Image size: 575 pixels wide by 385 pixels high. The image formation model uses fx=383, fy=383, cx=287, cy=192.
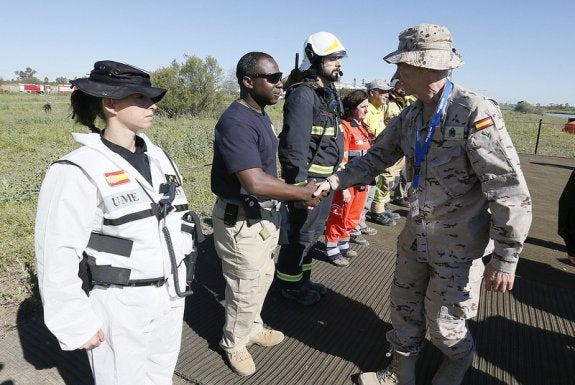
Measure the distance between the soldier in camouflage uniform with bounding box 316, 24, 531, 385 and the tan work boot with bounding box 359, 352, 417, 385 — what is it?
1 cm

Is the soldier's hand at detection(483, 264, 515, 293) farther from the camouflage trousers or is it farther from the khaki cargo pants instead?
the khaki cargo pants

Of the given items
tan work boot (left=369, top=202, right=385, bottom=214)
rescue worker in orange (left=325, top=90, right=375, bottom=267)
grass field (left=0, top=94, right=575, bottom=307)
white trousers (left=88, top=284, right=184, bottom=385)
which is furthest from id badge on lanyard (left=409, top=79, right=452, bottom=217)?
tan work boot (left=369, top=202, right=385, bottom=214)

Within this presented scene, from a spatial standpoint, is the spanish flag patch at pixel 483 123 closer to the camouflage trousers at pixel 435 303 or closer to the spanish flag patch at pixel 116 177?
the camouflage trousers at pixel 435 303

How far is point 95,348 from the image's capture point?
1655mm

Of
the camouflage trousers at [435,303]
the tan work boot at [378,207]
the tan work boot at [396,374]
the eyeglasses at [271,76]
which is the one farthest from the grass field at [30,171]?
the tan work boot at [378,207]

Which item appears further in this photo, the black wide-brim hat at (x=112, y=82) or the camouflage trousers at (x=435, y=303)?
the camouflage trousers at (x=435, y=303)

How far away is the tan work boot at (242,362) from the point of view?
8.46ft

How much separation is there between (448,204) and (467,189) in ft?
0.40

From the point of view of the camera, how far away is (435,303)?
2176 millimetres

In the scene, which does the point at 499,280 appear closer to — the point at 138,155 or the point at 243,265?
the point at 243,265

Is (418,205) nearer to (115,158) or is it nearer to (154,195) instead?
(154,195)

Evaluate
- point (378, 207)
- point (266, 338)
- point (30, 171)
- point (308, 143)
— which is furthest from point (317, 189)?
point (30, 171)

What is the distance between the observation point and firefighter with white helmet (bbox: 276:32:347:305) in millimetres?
2867

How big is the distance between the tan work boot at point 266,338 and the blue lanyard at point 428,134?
5.20 ft
